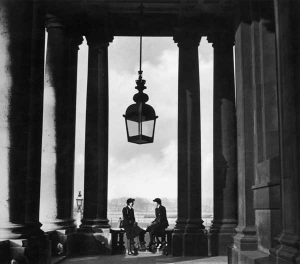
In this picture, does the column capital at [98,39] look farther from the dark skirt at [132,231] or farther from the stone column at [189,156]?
the dark skirt at [132,231]

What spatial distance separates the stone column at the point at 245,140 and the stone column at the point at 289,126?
16635mm

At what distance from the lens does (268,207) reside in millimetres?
40656

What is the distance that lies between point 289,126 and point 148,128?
26793mm

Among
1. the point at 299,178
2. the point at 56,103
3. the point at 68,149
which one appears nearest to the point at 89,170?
the point at 68,149

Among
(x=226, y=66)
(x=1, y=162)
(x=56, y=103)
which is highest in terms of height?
(x=226, y=66)

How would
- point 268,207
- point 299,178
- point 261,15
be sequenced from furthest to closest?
point 261,15 < point 268,207 < point 299,178

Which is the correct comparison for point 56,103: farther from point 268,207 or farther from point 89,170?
point 268,207

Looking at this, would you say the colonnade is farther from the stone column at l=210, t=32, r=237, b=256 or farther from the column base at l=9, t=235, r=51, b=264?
the column base at l=9, t=235, r=51, b=264

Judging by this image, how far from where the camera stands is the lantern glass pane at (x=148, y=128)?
5678 centimetres

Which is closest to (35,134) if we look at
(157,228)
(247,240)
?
(247,240)

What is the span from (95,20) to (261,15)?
4167cm

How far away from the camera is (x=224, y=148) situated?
82938 mm

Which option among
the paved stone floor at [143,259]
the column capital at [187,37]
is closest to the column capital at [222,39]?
the column capital at [187,37]

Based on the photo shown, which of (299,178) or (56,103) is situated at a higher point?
(56,103)
